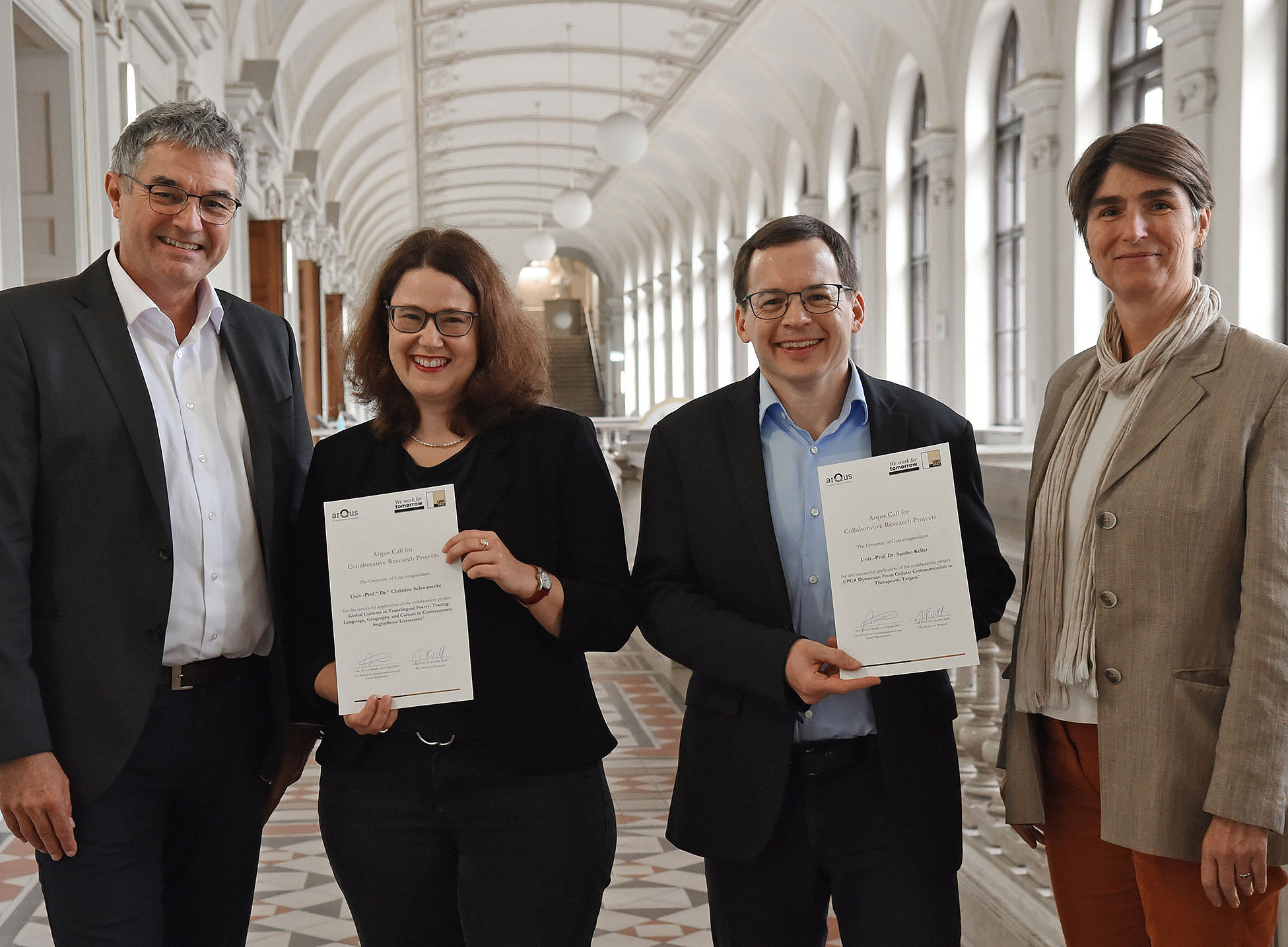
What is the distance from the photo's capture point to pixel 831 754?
2139 mm

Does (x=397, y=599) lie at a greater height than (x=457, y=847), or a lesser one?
greater

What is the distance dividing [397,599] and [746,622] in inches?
24.1

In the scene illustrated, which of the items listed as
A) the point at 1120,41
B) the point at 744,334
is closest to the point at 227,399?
the point at 744,334

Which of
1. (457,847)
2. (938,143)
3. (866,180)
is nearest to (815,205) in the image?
(866,180)

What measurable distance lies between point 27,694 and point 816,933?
1440 millimetres

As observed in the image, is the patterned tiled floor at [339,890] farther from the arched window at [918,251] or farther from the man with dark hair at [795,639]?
the arched window at [918,251]

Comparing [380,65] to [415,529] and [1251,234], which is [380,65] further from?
[415,529]

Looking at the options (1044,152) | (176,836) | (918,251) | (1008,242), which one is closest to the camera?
(176,836)

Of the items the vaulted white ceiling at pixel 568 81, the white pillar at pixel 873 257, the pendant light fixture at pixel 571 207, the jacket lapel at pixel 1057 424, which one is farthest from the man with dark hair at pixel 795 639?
the pendant light fixture at pixel 571 207

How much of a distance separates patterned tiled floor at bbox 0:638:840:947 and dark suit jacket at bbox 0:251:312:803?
2126 millimetres

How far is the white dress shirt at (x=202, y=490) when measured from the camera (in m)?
2.20

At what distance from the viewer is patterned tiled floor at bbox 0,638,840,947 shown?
3.95 meters
